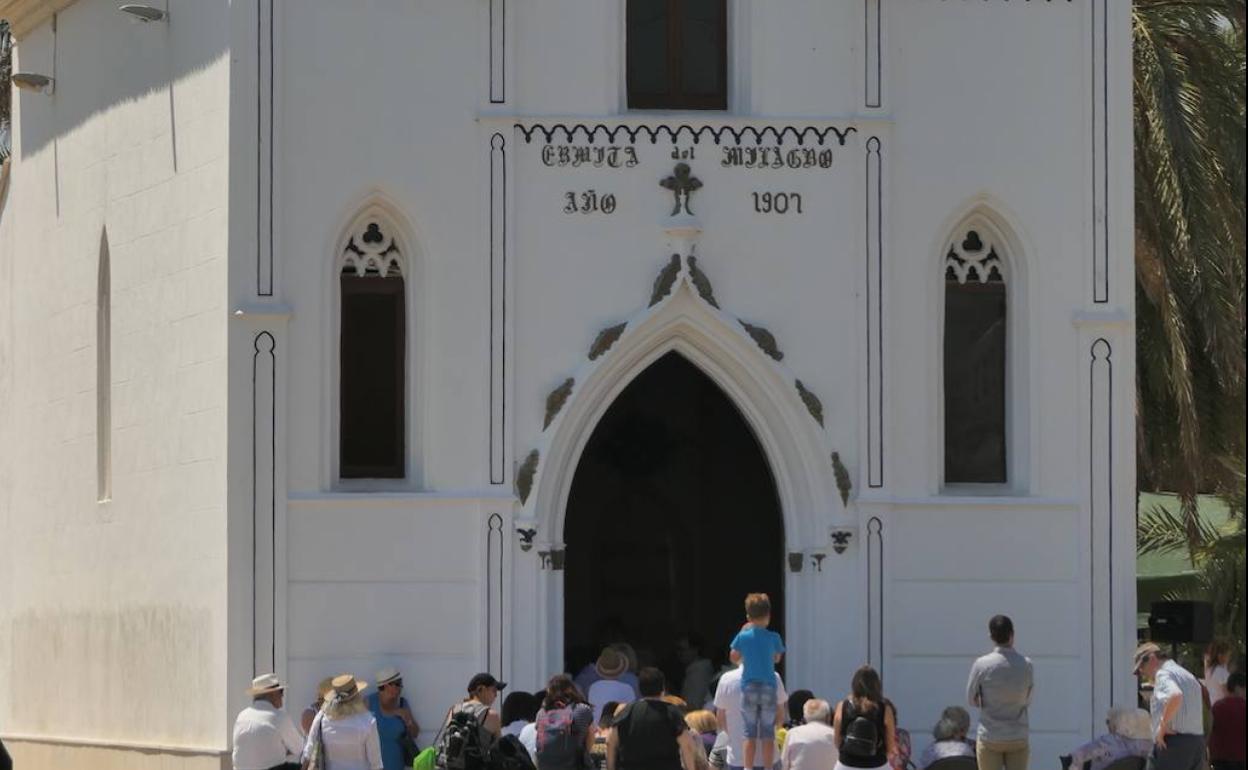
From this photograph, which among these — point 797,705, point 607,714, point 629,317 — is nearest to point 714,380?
point 629,317

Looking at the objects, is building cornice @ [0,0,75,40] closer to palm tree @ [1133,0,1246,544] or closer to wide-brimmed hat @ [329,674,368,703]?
wide-brimmed hat @ [329,674,368,703]

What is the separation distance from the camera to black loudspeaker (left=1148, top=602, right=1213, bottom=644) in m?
23.1

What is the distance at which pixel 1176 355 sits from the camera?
88.0ft

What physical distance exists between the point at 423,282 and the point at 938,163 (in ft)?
14.2

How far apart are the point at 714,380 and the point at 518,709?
3.48 meters

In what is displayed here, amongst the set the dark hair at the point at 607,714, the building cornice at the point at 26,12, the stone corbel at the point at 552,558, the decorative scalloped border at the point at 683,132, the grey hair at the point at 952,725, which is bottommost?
the grey hair at the point at 952,725

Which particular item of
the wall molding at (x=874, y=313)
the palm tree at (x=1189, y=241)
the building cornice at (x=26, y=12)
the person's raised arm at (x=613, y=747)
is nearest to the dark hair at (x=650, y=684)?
the person's raised arm at (x=613, y=747)

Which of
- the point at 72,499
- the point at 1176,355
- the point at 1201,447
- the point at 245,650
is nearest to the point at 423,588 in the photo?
the point at 245,650

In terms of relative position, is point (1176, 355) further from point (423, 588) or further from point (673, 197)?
point (423, 588)

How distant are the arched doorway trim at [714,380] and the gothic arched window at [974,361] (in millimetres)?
1243

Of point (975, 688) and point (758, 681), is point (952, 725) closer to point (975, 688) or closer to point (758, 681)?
point (975, 688)

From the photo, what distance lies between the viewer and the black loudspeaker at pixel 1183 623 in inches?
909

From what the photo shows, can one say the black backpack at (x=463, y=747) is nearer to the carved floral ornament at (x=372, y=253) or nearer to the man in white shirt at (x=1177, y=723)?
the man in white shirt at (x=1177, y=723)

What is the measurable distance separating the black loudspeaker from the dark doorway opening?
5661 millimetres
